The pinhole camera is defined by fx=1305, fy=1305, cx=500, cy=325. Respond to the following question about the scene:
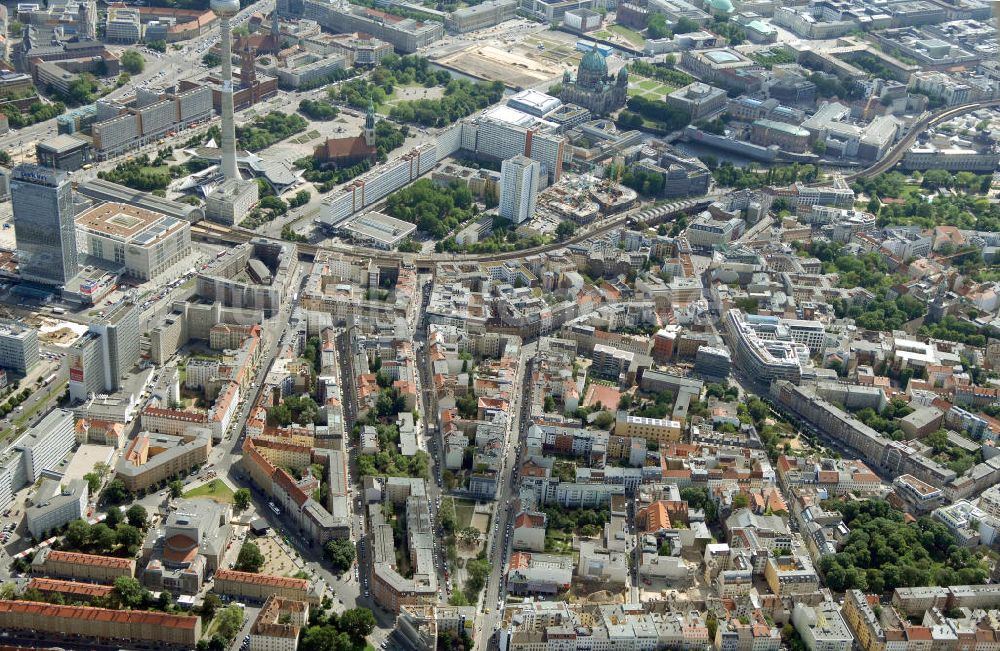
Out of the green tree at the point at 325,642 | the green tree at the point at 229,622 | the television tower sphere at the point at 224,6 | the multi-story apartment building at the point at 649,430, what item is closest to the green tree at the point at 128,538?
the green tree at the point at 229,622

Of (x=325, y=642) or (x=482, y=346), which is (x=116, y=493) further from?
(x=482, y=346)

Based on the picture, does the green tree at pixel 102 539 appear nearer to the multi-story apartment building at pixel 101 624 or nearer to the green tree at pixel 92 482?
the green tree at pixel 92 482

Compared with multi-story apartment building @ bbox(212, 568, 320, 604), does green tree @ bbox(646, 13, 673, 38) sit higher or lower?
higher

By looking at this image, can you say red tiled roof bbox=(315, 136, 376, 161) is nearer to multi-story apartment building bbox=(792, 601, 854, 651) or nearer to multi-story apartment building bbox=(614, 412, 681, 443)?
multi-story apartment building bbox=(614, 412, 681, 443)

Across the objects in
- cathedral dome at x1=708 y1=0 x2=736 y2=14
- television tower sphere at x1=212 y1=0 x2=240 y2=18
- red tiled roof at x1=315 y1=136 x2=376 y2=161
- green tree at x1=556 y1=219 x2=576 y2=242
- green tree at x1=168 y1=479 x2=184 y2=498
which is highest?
television tower sphere at x1=212 y1=0 x2=240 y2=18

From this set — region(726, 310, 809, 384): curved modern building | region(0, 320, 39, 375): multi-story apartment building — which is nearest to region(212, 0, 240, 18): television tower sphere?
region(0, 320, 39, 375): multi-story apartment building

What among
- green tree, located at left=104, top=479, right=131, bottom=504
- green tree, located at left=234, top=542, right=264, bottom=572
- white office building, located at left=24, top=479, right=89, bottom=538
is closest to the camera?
green tree, located at left=234, top=542, right=264, bottom=572
